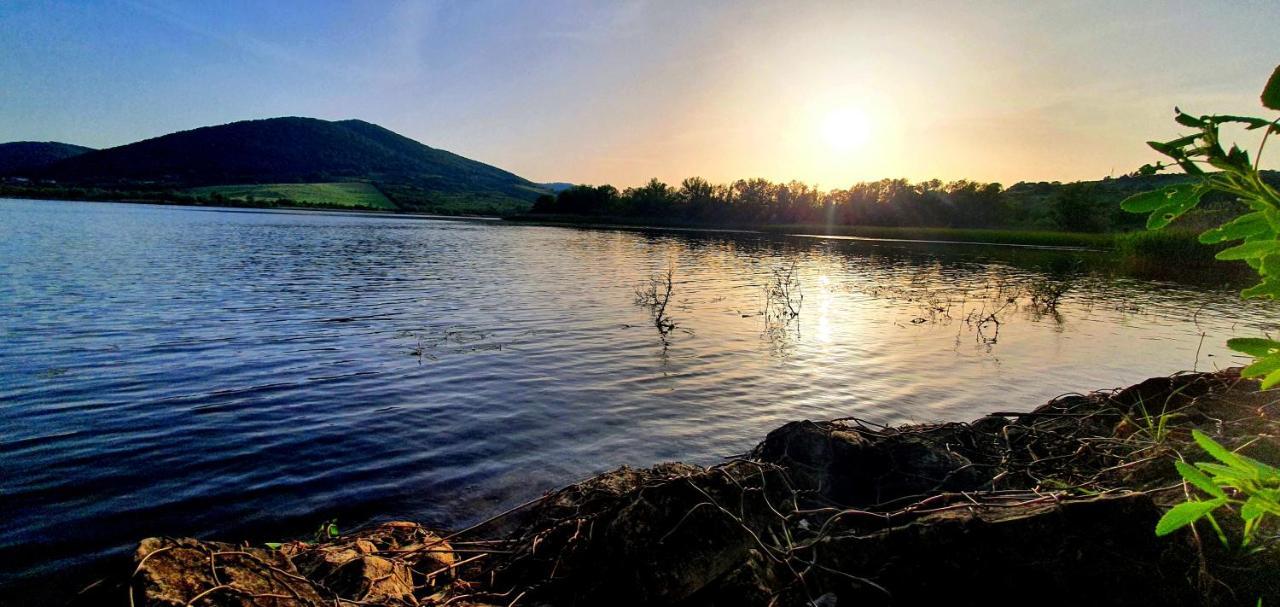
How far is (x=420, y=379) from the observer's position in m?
13.3

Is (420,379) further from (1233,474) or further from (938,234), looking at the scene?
(938,234)

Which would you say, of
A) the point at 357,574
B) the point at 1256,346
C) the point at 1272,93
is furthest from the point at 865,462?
the point at 1272,93

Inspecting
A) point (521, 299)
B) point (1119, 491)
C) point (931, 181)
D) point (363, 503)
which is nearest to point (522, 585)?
point (363, 503)

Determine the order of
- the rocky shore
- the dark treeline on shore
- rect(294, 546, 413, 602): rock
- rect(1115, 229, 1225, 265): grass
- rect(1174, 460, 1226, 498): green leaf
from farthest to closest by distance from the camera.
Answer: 1. the dark treeline on shore
2. rect(1115, 229, 1225, 265): grass
3. rect(294, 546, 413, 602): rock
4. the rocky shore
5. rect(1174, 460, 1226, 498): green leaf

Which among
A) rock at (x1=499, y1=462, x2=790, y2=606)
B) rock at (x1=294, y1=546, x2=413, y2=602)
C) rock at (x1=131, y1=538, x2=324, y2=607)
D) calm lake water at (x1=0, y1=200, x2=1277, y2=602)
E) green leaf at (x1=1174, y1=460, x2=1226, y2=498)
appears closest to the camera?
green leaf at (x1=1174, y1=460, x2=1226, y2=498)

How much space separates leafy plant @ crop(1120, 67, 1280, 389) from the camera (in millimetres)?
1481

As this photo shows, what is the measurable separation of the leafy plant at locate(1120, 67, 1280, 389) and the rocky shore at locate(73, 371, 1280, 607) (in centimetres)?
274

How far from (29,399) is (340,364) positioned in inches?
205

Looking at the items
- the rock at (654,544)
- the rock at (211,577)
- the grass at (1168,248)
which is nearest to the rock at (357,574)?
Result: the rock at (211,577)

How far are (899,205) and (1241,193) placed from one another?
148098 mm

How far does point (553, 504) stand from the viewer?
254 inches

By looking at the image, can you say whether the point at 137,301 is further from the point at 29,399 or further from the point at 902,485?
the point at 902,485

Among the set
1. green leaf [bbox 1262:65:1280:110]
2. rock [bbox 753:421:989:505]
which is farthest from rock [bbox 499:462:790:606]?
green leaf [bbox 1262:65:1280:110]

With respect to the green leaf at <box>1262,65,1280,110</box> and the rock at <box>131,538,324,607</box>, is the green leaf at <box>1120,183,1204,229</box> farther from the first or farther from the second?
the rock at <box>131,538,324,607</box>
